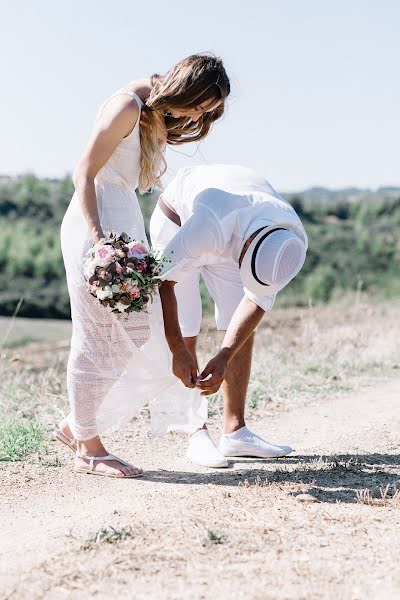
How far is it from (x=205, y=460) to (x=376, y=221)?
25.9m

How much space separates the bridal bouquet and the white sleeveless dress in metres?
0.30

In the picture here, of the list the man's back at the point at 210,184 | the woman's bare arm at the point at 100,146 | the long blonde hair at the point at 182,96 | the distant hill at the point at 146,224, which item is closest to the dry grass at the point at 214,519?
the woman's bare arm at the point at 100,146

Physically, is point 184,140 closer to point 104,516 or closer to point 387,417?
point 104,516

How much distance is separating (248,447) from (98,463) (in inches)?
32.9

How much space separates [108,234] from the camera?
3.78m

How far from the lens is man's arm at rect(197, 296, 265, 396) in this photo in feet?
13.0

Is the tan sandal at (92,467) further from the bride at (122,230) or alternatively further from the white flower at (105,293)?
the white flower at (105,293)

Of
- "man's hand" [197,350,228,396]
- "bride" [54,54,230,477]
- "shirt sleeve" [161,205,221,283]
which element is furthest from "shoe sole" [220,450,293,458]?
"shirt sleeve" [161,205,221,283]

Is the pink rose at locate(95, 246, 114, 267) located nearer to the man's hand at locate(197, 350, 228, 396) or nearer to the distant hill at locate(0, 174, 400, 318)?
the man's hand at locate(197, 350, 228, 396)

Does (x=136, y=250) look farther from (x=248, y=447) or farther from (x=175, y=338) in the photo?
(x=248, y=447)

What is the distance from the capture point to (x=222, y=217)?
3928 mm

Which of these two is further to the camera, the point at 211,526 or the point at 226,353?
the point at 226,353

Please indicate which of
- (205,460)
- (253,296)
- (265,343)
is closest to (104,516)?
(205,460)

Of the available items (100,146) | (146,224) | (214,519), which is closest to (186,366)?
(214,519)
